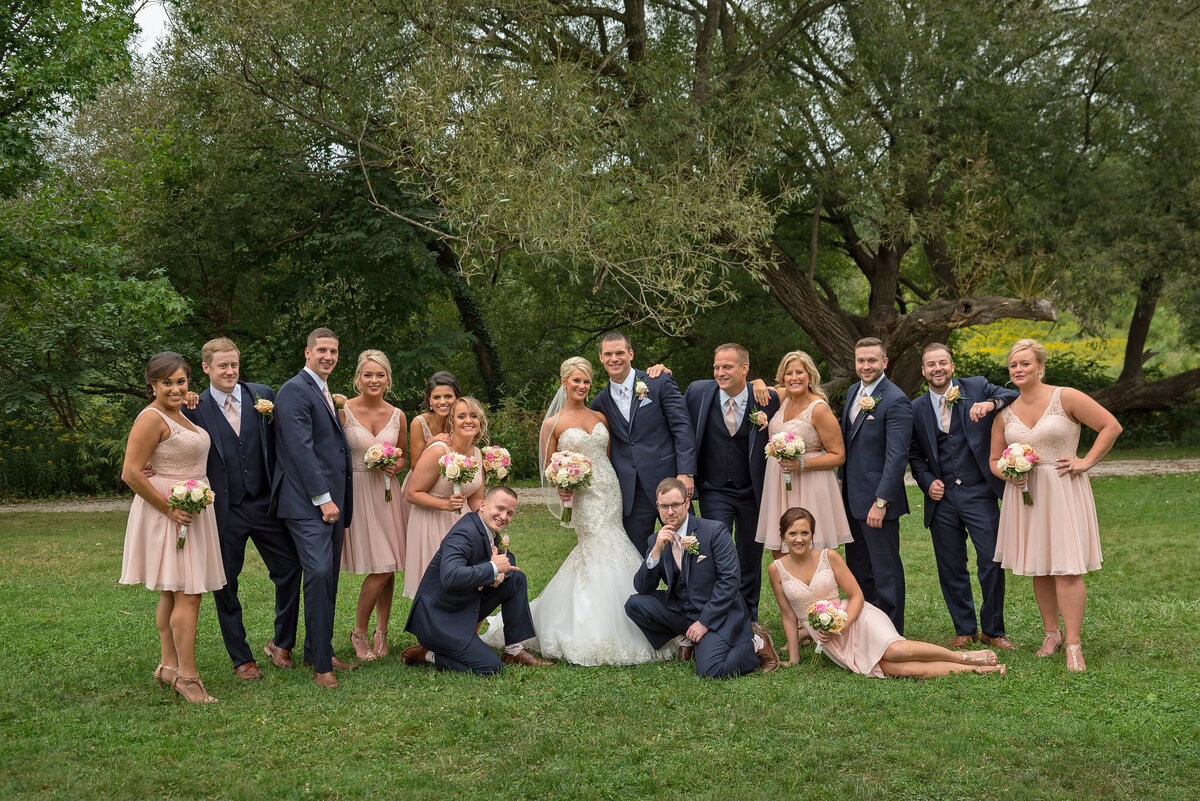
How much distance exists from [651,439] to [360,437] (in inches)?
81.0

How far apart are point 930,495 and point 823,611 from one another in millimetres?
1506

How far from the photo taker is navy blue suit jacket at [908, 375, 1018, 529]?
6.77 metres

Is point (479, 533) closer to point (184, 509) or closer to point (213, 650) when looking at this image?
point (184, 509)

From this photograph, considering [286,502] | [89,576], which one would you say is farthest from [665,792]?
[89,576]

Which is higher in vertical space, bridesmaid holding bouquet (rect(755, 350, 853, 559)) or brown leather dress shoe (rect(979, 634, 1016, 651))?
bridesmaid holding bouquet (rect(755, 350, 853, 559))

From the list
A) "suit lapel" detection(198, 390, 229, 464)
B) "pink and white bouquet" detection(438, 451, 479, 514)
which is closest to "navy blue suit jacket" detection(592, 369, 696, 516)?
"pink and white bouquet" detection(438, 451, 479, 514)

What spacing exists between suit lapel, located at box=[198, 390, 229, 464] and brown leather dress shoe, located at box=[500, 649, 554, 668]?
2265mm

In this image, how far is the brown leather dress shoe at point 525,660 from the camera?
6.51 m

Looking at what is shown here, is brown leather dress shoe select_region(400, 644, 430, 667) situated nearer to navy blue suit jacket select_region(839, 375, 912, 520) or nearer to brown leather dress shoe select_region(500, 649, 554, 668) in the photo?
brown leather dress shoe select_region(500, 649, 554, 668)

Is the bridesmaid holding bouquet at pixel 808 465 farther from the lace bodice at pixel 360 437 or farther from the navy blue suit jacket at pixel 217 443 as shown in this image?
the navy blue suit jacket at pixel 217 443

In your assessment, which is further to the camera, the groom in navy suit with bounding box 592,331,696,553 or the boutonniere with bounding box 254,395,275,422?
the groom in navy suit with bounding box 592,331,696,553

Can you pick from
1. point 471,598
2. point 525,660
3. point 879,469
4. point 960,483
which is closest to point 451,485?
point 471,598

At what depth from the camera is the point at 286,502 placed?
6.14 m

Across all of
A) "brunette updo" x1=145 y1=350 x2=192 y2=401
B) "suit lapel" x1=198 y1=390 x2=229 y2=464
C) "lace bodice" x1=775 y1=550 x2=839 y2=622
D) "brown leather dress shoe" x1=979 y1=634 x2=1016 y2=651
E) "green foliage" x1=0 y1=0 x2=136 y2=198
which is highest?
"green foliage" x1=0 y1=0 x2=136 y2=198
